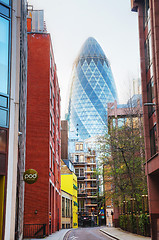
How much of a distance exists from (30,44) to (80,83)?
488 ft

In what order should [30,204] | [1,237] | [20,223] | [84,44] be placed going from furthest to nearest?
1. [84,44]
2. [30,204]
3. [20,223]
4. [1,237]

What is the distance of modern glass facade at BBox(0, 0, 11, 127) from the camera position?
49.8 ft

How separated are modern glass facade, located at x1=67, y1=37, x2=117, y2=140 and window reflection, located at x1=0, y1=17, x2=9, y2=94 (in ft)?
505

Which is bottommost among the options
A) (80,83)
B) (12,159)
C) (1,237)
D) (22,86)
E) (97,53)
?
(1,237)

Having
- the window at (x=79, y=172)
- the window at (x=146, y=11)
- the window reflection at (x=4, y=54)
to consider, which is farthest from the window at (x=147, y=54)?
the window at (x=79, y=172)

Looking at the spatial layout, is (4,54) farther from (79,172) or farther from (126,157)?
(79,172)

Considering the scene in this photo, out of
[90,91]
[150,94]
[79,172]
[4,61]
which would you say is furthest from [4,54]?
[90,91]

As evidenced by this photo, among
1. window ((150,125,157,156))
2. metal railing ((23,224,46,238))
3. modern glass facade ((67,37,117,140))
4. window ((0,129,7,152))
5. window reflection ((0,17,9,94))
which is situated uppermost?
modern glass facade ((67,37,117,140))

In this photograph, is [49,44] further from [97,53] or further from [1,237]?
[97,53]

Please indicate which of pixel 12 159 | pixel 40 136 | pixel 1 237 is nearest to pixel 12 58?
pixel 12 159

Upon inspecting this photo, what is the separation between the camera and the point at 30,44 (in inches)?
1377

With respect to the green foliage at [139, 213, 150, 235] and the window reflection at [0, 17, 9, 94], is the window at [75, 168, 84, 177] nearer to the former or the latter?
the green foliage at [139, 213, 150, 235]

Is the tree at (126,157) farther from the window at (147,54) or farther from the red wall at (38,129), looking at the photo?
the window at (147,54)

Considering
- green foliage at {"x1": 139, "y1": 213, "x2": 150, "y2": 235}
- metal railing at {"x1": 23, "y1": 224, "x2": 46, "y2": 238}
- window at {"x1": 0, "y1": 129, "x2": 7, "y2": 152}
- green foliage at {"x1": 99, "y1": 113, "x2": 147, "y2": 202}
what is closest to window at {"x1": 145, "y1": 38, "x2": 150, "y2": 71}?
green foliage at {"x1": 99, "y1": 113, "x2": 147, "y2": 202}
